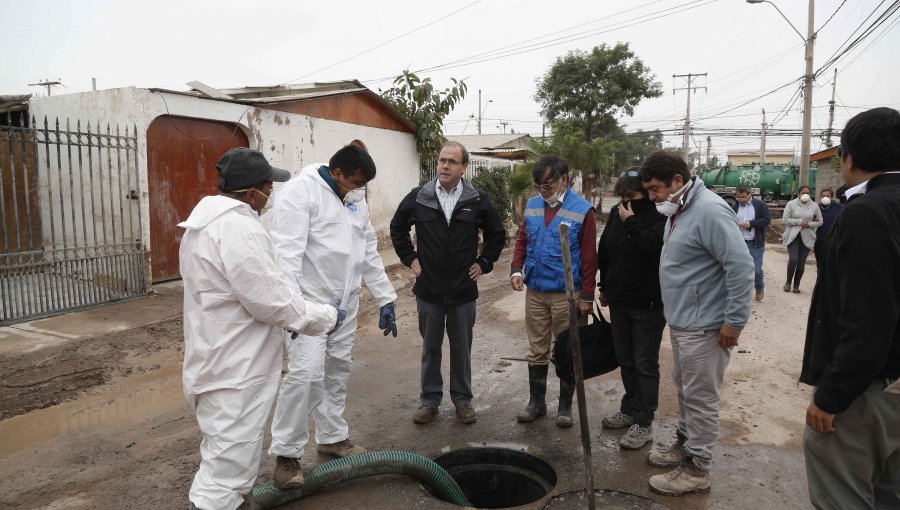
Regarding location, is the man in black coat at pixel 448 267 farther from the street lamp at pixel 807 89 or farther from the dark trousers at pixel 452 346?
the street lamp at pixel 807 89


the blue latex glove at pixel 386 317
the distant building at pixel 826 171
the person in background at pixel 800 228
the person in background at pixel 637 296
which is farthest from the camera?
the distant building at pixel 826 171

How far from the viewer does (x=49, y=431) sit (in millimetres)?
4391

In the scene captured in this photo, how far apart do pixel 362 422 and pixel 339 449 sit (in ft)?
2.07

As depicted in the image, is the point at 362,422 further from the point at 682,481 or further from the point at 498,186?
the point at 498,186

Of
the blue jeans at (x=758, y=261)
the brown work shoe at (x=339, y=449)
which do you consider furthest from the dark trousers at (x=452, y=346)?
the blue jeans at (x=758, y=261)

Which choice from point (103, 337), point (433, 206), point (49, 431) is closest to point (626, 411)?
point (433, 206)

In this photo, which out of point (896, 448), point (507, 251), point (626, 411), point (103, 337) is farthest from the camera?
point (507, 251)

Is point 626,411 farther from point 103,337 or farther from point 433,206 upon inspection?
point 103,337

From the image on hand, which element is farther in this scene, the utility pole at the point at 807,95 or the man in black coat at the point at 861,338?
the utility pole at the point at 807,95

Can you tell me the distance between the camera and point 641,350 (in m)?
3.97

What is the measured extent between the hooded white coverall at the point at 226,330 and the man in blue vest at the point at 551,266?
227 cm

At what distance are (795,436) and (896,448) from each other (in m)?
2.35

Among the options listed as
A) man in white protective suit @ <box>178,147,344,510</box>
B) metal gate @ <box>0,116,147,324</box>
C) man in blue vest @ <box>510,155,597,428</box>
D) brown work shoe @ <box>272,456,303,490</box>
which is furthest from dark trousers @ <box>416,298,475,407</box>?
metal gate @ <box>0,116,147,324</box>

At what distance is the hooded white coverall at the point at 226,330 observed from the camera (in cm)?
254
